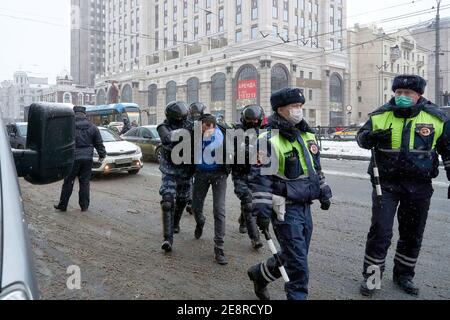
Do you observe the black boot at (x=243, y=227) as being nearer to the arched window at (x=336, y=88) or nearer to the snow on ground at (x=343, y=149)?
the snow on ground at (x=343, y=149)

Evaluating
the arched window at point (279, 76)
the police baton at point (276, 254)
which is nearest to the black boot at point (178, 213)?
the police baton at point (276, 254)

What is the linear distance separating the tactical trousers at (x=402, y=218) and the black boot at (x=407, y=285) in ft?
0.16

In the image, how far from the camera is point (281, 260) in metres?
3.38

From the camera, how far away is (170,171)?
17.1ft

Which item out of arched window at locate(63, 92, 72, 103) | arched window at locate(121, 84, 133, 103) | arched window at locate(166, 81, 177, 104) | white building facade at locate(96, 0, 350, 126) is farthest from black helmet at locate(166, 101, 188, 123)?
arched window at locate(63, 92, 72, 103)

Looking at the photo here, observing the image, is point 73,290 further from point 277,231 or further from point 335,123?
point 335,123

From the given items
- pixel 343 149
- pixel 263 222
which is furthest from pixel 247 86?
pixel 263 222

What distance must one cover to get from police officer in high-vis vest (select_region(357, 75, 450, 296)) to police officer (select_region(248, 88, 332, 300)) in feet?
2.44

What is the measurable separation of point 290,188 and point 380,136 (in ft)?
3.67

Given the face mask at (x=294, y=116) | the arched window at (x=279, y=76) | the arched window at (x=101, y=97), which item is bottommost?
the face mask at (x=294, y=116)

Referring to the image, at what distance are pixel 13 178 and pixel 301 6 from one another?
5961 centimetres

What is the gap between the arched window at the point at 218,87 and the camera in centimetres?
5306

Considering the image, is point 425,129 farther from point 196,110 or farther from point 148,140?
point 148,140

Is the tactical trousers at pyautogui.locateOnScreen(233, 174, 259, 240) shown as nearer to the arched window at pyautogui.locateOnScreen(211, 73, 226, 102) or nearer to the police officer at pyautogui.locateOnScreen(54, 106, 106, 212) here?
the police officer at pyautogui.locateOnScreen(54, 106, 106, 212)
